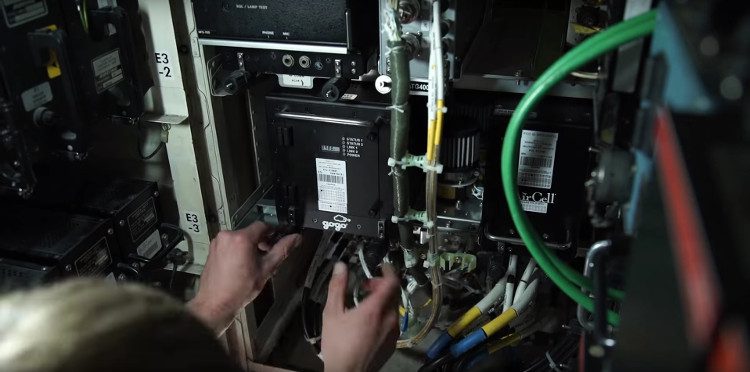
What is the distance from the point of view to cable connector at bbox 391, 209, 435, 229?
132 centimetres

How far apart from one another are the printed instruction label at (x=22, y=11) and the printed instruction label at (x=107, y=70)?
136mm

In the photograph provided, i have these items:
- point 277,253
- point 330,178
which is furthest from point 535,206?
point 277,253

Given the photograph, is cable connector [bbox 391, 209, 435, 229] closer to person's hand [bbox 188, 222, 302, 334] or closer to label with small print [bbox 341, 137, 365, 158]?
label with small print [bbox 341, 137, 365, 158]

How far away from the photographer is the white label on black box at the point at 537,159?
125 centimetres

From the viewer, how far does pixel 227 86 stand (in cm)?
130

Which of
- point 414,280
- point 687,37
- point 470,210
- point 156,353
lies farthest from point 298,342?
point 687,37

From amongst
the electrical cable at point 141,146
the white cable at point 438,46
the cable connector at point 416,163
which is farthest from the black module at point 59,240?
the white cable at point 438,46

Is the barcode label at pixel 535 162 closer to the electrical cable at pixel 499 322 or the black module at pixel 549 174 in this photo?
the black module at pixel 549 174

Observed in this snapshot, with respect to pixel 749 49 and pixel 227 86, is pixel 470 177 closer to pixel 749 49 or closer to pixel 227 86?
pixel 227 86

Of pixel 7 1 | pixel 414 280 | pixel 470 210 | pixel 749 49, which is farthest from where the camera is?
pixel 414 280

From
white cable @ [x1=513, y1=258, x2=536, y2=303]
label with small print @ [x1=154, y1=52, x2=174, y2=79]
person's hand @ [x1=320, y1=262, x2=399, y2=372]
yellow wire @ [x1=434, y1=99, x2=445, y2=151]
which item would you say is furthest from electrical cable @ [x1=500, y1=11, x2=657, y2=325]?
label with small print @ [x1=154, y1=52, x2=174, y2=79]

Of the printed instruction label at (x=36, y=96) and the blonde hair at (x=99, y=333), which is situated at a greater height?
the printed instruction label at (x=36, y=96)

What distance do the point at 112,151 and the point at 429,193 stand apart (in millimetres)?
763

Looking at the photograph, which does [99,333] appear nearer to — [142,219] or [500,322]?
[142,219]
